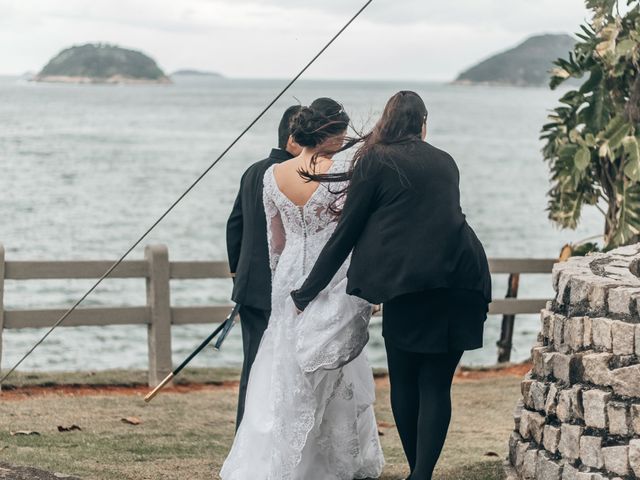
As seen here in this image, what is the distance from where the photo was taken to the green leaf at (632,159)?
389 inches

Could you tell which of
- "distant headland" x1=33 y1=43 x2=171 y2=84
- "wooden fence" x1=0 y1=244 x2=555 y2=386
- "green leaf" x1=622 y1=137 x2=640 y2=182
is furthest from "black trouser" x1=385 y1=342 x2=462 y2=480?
"distant headland" x1=33 y1=43 x2=171 y2=84

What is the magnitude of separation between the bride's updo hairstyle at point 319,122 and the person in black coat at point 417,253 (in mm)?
271

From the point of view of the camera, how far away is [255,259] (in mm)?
5910

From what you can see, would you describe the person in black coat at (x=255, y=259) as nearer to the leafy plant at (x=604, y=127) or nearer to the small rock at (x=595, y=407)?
the small rock at (x=595, y=407)

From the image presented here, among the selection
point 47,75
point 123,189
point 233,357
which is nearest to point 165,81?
point 47,75

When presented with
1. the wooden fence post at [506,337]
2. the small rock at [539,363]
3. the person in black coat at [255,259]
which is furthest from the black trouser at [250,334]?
the wooden fence post at [506,337]

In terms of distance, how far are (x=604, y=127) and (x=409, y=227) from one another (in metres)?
5.81

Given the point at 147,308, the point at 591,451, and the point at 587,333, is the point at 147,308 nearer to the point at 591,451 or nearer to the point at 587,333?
the point at 587,333

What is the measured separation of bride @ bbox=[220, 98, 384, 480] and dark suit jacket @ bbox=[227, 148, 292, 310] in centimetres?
11

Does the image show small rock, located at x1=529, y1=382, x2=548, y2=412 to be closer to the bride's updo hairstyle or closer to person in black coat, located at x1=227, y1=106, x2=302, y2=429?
person in black coat, located at x1=227, y1=106, x2=302, y2=429

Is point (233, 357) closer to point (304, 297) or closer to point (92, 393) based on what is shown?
point (92, 393)

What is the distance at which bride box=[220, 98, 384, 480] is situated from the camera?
5.45 meters

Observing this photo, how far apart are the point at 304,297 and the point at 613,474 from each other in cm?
156

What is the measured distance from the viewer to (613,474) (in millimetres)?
4973
